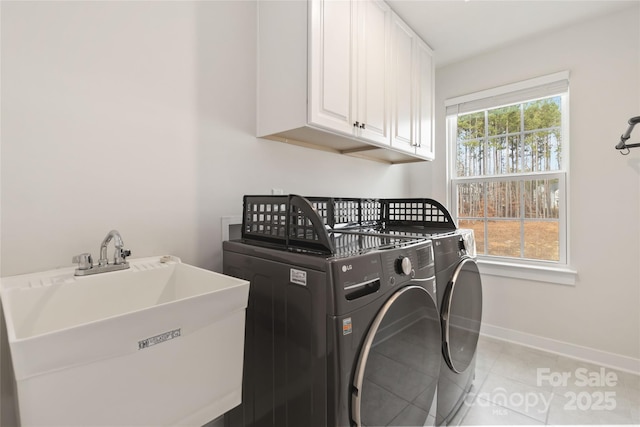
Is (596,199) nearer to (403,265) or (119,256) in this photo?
(403,265)

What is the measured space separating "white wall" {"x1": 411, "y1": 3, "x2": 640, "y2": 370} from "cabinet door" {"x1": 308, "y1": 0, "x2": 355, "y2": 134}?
184 centimetres

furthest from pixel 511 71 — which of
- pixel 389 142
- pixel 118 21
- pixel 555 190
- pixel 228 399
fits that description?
pixel 228 399

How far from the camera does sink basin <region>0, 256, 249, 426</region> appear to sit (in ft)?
1.77

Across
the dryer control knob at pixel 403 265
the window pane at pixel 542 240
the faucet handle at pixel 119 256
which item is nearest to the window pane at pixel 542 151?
the window pane at pixel 542 240

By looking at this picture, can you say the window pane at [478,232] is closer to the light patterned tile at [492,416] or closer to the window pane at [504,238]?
the window pane at [504,238]

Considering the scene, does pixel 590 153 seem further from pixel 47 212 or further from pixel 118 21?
pixel 47 212

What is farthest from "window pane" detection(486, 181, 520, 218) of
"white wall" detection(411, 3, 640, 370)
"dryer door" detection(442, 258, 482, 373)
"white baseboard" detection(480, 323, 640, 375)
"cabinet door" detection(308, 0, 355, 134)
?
"cabinet door" detection(308, 0, 355, 134)

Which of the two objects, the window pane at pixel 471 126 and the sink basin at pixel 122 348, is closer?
the sink basin at pixel 122 348

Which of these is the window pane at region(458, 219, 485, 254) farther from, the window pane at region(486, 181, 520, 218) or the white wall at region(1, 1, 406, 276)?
the white wall at region(1, 1, 406, 276)

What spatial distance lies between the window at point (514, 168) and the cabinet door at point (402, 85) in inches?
38.7

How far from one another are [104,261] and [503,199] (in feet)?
9.72

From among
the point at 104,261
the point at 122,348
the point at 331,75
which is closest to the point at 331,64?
the point at 331,75

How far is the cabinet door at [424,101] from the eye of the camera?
227 centimetres

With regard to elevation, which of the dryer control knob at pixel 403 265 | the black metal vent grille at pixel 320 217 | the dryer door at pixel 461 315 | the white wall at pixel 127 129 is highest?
the white wall at pixel 127 129
